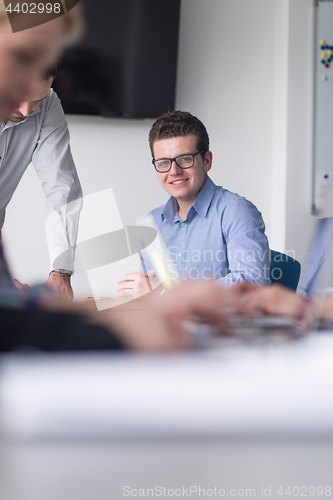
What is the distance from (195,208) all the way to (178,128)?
24cm

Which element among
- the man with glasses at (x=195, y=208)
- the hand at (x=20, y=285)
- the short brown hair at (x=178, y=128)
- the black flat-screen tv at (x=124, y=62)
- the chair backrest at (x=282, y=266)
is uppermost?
the black flat-screen tv at (x=124, y=62)

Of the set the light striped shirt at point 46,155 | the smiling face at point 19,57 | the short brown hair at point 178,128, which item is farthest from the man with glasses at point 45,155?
the smiling face at point 19,57

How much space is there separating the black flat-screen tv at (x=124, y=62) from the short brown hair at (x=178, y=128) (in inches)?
32.7

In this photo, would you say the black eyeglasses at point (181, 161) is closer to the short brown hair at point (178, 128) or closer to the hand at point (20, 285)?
the short brown hair at point (178, 128)

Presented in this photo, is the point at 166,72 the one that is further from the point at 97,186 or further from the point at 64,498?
the point at 64,498

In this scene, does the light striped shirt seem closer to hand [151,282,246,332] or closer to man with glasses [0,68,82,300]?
man with glasses [0,68,82,300]

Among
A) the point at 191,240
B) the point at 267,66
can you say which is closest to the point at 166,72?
the point at 267,66

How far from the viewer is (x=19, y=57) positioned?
346 millimetres

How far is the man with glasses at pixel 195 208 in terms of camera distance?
1.17 meters

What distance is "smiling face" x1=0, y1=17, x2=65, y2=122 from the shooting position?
31cm

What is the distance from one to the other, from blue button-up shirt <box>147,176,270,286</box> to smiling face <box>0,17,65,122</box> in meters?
0.67

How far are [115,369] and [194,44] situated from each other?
2.33m

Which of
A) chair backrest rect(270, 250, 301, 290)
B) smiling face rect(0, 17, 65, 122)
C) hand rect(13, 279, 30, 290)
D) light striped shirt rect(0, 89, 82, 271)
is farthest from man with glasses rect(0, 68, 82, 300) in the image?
hand rect(13, 279, 30, 290)

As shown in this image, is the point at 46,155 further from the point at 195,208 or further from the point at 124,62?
the point at 124,62
